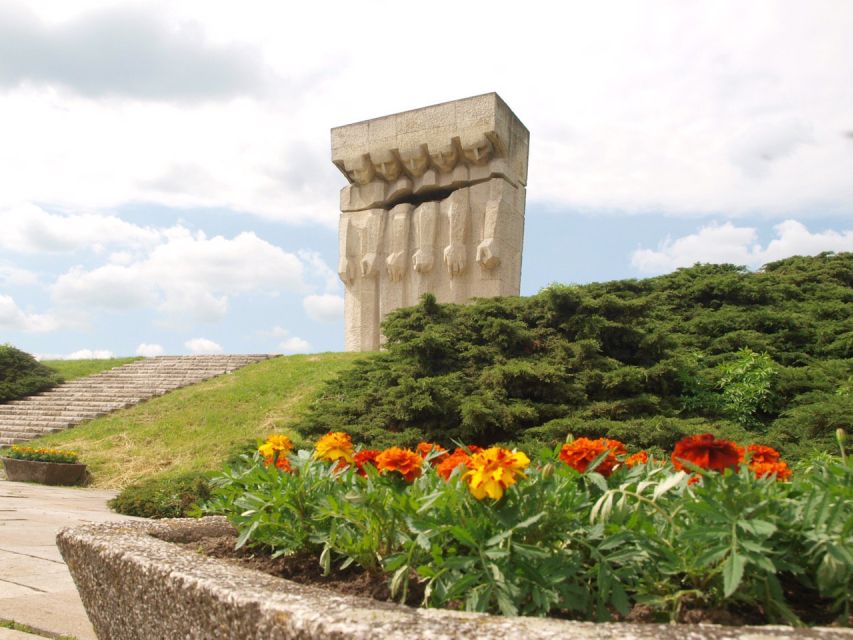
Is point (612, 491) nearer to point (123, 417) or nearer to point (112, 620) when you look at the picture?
point (112, 620)

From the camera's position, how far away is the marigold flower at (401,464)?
230 cm

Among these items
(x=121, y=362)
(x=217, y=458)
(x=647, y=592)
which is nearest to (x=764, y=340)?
(x=217, y=458)

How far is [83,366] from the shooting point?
2066cm

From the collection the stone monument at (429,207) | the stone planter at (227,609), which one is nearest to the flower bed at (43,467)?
the stone monument at (429,207)

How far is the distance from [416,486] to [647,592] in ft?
2.51

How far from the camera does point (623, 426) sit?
21.3ft

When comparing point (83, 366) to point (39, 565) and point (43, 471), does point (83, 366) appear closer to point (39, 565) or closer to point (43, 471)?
point (43, 471)

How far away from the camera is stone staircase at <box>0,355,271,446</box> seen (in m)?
14.7

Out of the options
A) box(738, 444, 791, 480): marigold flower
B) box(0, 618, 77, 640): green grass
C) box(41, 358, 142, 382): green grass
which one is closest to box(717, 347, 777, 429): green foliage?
box(738, 444, 791, 480): marigold flower

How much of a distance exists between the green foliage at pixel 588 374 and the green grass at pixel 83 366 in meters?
13.4

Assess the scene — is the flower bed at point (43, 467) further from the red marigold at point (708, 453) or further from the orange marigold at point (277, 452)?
the red marigold at point (708, 453)

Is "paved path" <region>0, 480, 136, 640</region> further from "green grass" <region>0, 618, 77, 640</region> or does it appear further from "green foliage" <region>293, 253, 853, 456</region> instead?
"green foliage" <region>293, 253, 853, 456</region>

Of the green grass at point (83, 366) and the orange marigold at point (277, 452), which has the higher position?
the green grass at point (83, 366)

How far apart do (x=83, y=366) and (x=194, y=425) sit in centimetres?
1001
